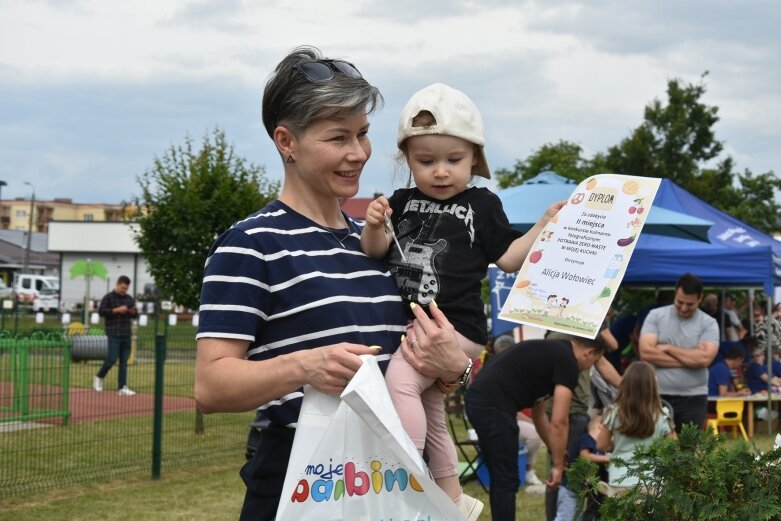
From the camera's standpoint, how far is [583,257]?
7.51 feet

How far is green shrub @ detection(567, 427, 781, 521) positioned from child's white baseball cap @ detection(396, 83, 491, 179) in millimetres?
1116

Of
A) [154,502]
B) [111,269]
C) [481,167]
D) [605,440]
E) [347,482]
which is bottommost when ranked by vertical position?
[111,269]

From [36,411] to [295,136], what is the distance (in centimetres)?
849

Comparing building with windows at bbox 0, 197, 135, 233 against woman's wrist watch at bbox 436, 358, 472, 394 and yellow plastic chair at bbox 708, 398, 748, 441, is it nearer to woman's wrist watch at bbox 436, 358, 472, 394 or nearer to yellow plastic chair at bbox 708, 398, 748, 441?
yellow plastic chair at bbox 708, 398, 748, 441

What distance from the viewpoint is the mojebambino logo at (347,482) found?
2014 mm

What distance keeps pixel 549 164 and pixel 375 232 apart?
41921 mm

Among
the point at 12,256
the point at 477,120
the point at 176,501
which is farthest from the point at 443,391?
the point at 12,256

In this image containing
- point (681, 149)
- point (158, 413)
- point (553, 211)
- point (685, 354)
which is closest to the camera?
point (553, 211)

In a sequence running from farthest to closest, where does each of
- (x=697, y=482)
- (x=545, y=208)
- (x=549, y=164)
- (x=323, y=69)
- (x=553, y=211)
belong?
(x=549, y=164) → (x=545, y=208) → (x=697, y=482) → (x=553, y=211) → (x=323, y=69)

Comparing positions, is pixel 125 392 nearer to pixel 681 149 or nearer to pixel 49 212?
pixel 681 149

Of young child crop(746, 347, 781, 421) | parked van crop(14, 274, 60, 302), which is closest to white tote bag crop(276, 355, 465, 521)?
young child crop(746, 347, 781, 421)

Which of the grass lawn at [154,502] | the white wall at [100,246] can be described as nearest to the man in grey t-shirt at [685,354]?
the grass lawn at [154,502]

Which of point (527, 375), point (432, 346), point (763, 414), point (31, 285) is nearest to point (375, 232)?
point (432, 346)

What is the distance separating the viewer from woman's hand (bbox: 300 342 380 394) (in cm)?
198
